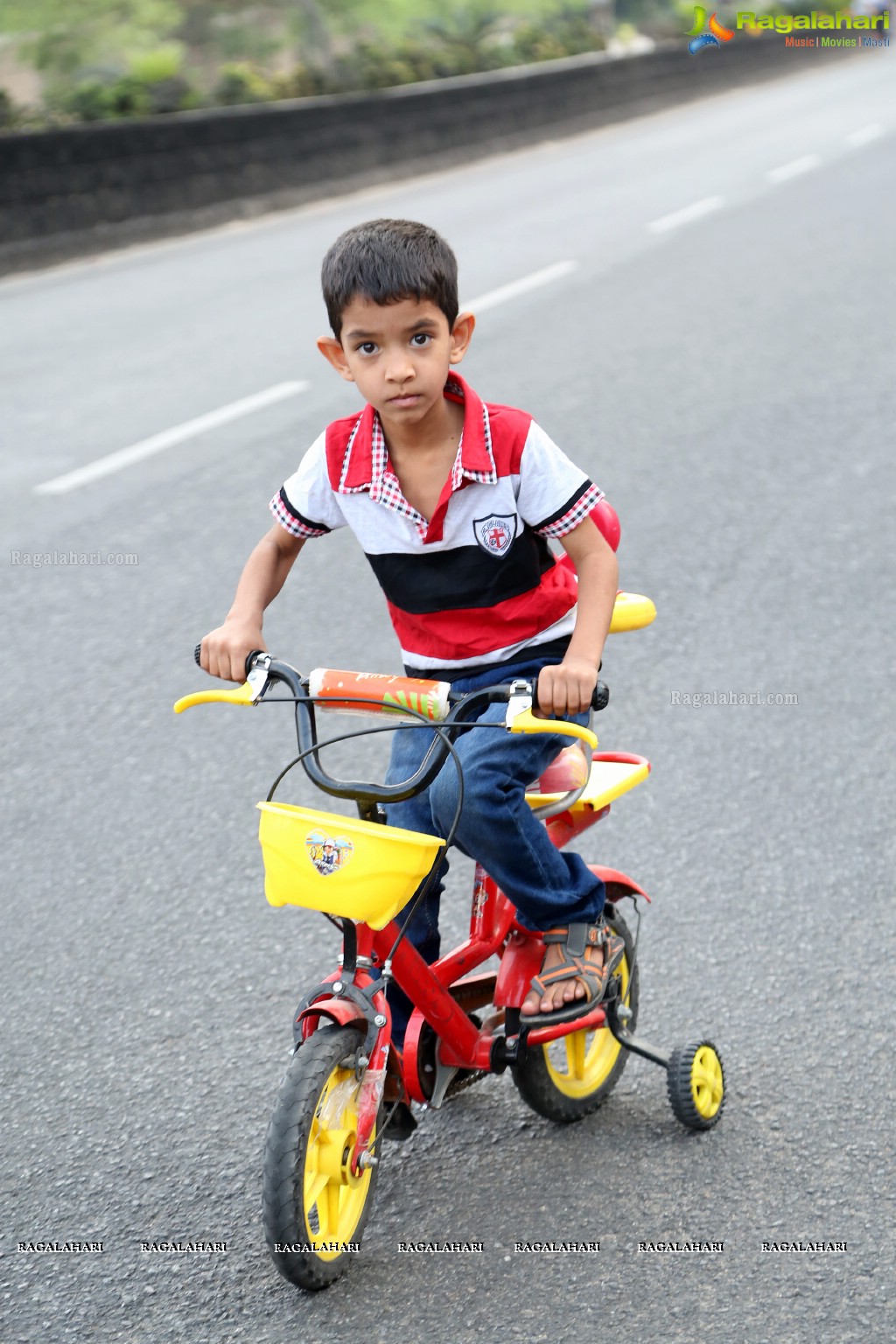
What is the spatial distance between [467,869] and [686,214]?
11.2 metres

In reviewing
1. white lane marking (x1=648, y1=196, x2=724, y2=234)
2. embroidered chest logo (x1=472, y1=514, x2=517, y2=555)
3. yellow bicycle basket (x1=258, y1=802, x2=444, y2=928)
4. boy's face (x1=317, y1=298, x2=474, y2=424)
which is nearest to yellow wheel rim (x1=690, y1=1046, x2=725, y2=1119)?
yellow bicycle basket (x1=258, y1=802, x2=444, y2=928)

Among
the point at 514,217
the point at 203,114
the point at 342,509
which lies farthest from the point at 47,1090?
the point at 203,114

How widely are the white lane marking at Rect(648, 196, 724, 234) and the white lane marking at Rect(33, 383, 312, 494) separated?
5903mm

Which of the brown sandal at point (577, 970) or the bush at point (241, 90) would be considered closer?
the brown sandal at point (577, 970)

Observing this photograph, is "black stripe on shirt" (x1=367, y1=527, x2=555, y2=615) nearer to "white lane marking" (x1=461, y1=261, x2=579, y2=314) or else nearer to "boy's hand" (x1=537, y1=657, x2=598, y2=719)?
"boy's hand" (x1=537, y1=657, x2=598, y2=719)

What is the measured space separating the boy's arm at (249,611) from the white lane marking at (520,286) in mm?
7516

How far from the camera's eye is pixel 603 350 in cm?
939

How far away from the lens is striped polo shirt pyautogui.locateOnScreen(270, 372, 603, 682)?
2797 mm

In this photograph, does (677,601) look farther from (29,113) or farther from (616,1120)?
(29,113)

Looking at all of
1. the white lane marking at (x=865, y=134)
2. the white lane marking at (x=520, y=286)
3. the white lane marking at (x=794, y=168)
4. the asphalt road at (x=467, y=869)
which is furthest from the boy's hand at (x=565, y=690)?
the white lane marking at (x=865, y=134)

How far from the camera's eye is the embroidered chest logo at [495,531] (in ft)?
9.23

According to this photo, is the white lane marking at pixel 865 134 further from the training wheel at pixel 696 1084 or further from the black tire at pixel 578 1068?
the training wheel at pixel 696 1084

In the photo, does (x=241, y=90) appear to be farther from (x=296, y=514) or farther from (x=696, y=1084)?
(x=696, y=1084)

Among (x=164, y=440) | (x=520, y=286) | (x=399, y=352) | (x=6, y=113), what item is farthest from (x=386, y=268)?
(x=6, y=113)
